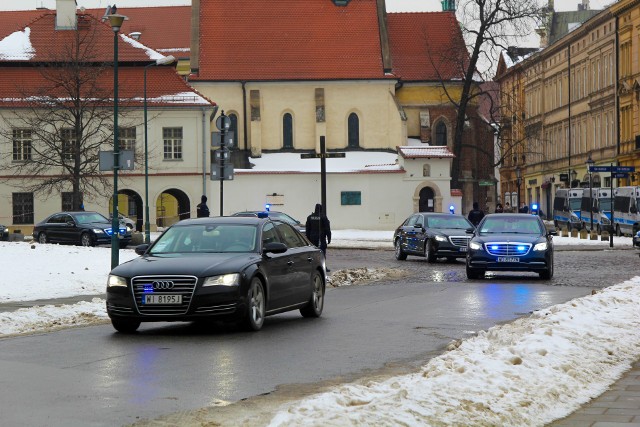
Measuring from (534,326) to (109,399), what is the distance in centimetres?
589

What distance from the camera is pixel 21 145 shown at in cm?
7569

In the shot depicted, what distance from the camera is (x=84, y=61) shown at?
68062 mm

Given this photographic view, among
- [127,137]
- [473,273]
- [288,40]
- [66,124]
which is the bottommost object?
[473,273]

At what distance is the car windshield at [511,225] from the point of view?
31031 millimetres

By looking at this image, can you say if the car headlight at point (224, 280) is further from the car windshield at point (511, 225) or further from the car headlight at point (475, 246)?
the car windshield at point (511, 225)

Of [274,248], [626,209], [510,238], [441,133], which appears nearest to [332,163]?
[441,133]

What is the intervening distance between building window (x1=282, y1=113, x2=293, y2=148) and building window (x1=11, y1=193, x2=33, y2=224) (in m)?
19.9

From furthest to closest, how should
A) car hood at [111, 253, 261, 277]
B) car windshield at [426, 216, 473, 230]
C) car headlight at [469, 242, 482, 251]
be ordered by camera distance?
1. car windshield at [426, 216, 473, 230]
2. car headlight at [469, 242, 482, 251]
3. car hood at [111, 253, 261, 277]

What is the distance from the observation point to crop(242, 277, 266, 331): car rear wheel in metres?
16.1

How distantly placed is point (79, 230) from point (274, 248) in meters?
35.6

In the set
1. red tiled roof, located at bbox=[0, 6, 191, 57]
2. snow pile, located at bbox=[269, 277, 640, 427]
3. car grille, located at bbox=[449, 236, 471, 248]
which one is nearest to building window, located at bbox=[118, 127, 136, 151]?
red tiled roof, located at bbox=[0, 6, 191, 57]

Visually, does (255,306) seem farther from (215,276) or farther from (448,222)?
(448,222)

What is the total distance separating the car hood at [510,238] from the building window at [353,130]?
57.8 metres

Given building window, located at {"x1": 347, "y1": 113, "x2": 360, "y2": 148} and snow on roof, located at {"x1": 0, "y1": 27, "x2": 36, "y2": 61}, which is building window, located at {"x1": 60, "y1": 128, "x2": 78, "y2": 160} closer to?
snow on roof, located at {"x1": 0, "y1": 27, "x2": 36, "y2": 61}
